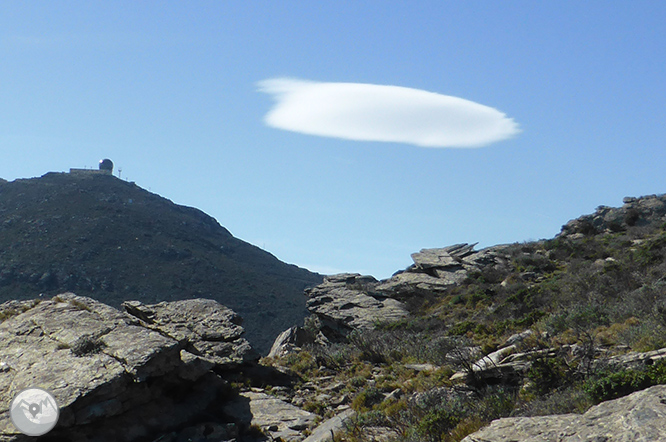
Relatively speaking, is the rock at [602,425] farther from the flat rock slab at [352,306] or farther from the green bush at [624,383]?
the flat rock slab at [352,306]

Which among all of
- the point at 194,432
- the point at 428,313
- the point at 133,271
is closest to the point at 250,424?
the point at 194,432

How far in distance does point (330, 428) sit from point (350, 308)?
15.7 meters

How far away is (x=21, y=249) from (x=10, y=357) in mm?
93725

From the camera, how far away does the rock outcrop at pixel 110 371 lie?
11281 mm

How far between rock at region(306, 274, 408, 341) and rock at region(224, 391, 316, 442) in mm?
10445

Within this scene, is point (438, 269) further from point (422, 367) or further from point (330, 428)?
point (330, 428)

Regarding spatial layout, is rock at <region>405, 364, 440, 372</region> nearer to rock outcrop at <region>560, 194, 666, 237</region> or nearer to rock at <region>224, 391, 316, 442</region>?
rock at <region>224, 391, 316, 442</region>

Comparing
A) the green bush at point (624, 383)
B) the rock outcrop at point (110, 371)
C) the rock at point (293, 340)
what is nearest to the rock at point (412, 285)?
the rock at point (293, 340)

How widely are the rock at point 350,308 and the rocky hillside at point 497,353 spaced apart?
8cm

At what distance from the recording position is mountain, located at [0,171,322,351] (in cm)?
8500

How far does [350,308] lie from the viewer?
27.0 meters

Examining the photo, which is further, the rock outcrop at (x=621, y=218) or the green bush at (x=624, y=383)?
the rock outcrop at (x=621, y=218)

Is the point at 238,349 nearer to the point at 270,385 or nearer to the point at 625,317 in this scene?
the point at 270,385

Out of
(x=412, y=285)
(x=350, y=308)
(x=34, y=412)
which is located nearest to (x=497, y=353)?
(x=34, y=412)
